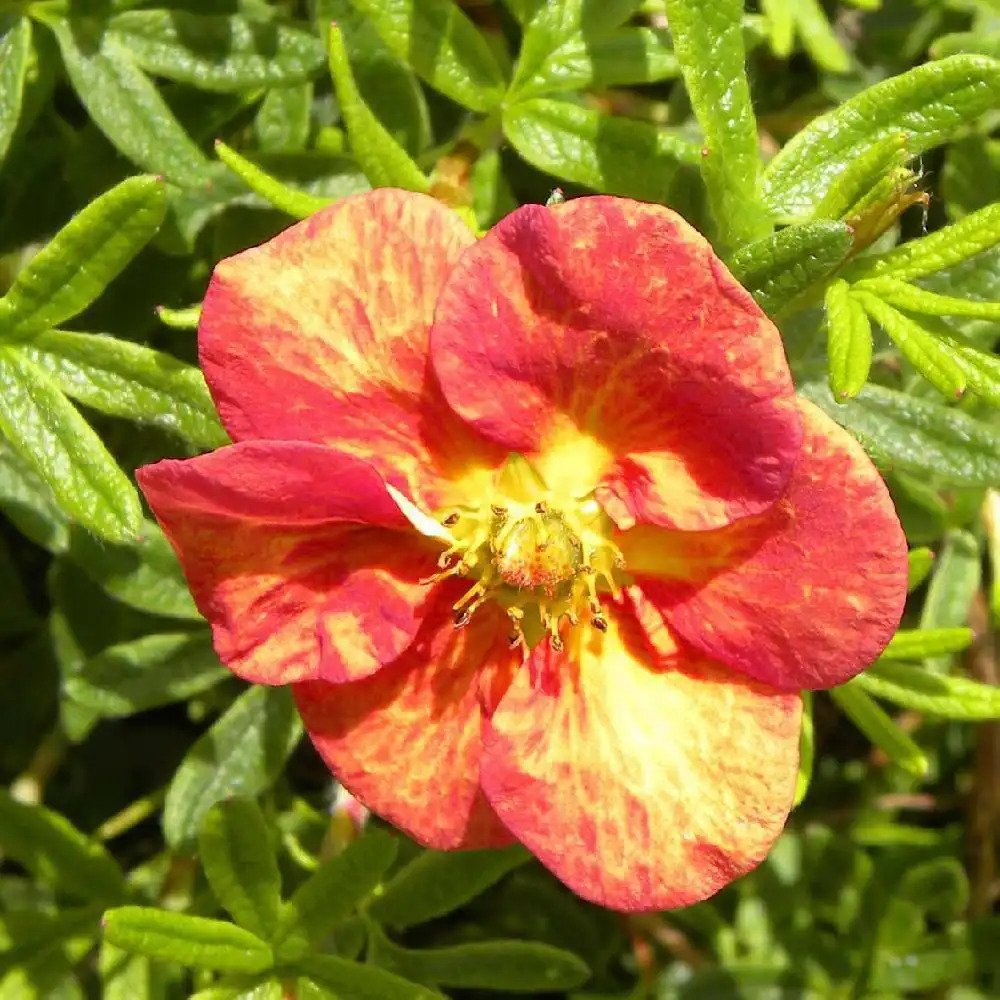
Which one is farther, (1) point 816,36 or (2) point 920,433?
(1) point 816,36

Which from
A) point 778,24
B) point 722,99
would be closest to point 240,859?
point 722,99

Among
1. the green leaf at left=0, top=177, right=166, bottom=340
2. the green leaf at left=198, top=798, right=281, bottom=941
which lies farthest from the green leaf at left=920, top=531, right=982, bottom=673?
the green leaf at left=0, top=177, right=166, bottom=340

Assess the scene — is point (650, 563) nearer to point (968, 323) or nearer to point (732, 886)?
point (968, 323)

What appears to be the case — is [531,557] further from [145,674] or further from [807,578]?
[145,674]

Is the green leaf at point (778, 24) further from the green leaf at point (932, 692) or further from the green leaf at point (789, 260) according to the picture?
the green leaf at point (932, 692)

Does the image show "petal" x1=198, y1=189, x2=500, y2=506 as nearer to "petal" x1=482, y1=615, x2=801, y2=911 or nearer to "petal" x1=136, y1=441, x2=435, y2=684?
Answer: "petal" x1=136, y1=441, x2=435, y2=684

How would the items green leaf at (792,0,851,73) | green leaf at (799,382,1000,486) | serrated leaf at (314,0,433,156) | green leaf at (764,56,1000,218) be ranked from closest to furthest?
green leaf at (764,56,1000,218) < green leaf at (799,382,1000,486) < serrated leaf at (314,0,433,156) < green leaf at (792,0,851,73)
